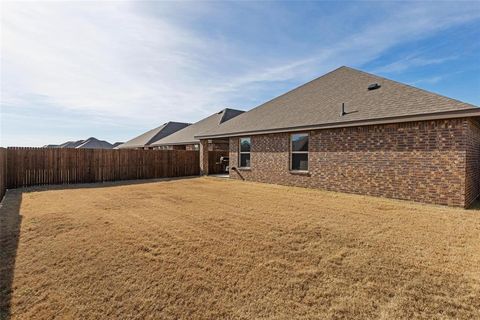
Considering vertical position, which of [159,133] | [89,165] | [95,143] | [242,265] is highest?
[159,133]

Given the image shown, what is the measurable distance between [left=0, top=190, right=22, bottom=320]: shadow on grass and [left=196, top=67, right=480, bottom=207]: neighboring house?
9394mm

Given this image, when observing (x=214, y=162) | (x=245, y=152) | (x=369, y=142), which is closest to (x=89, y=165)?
(x=214, y=162)

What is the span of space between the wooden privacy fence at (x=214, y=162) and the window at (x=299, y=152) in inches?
347

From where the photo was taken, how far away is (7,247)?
416 cm

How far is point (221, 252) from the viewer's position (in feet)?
12.9

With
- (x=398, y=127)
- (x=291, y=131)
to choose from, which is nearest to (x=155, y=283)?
(x=398, y=127)

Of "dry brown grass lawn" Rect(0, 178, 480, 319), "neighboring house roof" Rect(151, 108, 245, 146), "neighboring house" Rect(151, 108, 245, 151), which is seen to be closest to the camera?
"dry brown grass lawn" Rect(0, 178, 480, 319)

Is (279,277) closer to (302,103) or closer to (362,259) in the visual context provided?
(362,259)

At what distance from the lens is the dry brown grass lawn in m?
2.60

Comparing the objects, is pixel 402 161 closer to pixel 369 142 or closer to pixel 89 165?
pixel 369 142

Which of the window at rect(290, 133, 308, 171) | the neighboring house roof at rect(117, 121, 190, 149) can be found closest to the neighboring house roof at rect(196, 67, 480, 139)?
the window at rect(290, 133, 308, 171)

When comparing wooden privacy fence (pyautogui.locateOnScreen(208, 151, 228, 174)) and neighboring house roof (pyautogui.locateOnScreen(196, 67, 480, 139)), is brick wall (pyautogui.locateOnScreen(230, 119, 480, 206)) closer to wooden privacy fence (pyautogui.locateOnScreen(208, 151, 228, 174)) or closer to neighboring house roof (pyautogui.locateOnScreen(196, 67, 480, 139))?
neighboring house roof (pyautogui.locateOnScreen(196, 67, 480, 139))

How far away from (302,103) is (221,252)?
35.1ft

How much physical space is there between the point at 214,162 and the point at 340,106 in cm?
1119
